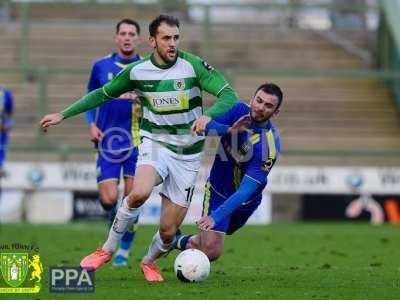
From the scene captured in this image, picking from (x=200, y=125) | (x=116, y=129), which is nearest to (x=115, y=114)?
(x=116, y=129)

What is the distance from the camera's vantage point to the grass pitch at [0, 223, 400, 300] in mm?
9305

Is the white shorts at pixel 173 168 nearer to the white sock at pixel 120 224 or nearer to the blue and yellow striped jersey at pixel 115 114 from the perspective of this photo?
the white sock at pixel 120 224

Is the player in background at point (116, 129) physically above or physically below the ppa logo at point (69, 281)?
above

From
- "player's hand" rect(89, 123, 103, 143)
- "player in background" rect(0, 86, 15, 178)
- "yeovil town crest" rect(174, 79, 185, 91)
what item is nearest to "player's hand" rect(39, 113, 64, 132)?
"yeovil town crest" rect(174, 79, 185, 91)

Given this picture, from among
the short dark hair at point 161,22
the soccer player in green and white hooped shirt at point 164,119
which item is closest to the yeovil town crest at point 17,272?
the soccer player in green and white hooped shirt at point 164,119

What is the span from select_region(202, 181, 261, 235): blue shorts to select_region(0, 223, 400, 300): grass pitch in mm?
504

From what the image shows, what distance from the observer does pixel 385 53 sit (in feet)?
85.7

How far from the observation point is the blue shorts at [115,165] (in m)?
12.8

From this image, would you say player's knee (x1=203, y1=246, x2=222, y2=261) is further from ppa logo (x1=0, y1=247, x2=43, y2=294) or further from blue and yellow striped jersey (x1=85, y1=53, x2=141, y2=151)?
blue and yellow striped jersey (x1=85, y1=53, x2=141, y2=151)

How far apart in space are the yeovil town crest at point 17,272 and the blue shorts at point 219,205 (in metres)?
2.15

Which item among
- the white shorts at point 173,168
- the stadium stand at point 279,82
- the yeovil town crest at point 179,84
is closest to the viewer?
the yeovil town crest at point 179,84

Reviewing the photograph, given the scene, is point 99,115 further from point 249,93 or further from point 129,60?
point 249,93

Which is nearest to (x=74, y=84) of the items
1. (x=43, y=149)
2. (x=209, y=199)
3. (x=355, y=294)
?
(x=43, y=149)

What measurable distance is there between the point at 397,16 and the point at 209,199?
1590cm
